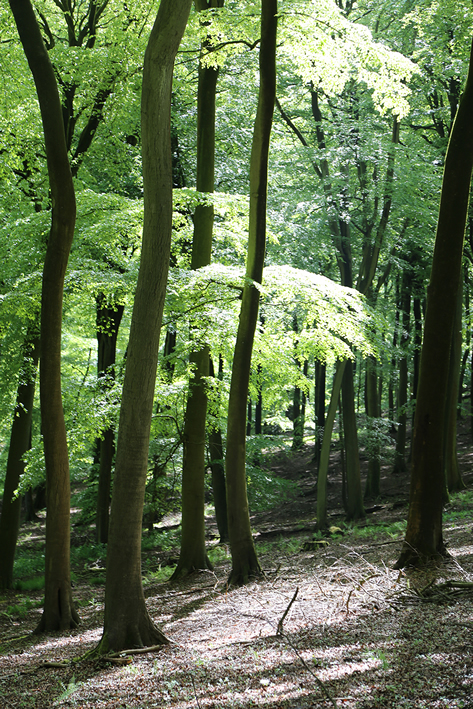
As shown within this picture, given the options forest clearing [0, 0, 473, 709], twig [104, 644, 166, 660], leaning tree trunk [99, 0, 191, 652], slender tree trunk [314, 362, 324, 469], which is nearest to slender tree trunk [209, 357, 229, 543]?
forest clearing [0, 0, 473, 709]

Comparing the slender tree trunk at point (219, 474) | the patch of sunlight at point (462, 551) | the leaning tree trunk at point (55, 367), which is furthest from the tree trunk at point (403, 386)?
the leaning tree trunk at point (55, 367)

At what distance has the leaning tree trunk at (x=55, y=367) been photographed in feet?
Result: 23.3

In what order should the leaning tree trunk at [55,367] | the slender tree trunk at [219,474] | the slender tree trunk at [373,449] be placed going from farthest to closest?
1. the slender tree trunk at [373,449]
2. the slender tree trunk at [219,474]
3. the leaning tree trunk at [55,367]

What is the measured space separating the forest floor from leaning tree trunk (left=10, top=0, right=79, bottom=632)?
60 centimetres

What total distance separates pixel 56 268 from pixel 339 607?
5420 mm

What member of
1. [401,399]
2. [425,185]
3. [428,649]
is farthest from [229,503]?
[401,399]

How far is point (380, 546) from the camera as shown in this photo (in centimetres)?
980

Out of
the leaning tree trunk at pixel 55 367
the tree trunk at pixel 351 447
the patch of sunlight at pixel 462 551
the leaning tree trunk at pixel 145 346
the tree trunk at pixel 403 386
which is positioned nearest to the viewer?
the leaning tree trunk at pixel 145 346

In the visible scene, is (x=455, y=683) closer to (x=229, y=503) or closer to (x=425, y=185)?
(x=229, y=503)

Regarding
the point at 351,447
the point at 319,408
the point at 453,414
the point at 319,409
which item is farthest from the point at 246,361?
the point at 319,408

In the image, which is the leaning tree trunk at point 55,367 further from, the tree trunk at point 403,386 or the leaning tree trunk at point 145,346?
the tree trunk at point 403,386

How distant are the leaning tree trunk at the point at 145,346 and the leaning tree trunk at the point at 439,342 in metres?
3.33

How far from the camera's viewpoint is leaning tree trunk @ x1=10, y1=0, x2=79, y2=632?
7.10m

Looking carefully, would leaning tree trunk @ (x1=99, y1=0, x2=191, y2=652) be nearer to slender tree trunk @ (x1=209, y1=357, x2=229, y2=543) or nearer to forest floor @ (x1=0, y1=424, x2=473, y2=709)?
forest floor @ (x1=0, y1=424, x2=473, y2=709)
